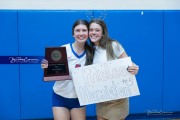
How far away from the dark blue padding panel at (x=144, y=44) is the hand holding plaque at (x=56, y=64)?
125cm

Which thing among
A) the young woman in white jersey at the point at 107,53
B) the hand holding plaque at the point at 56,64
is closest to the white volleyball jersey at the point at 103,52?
the young woman in white jersey at the point at 107,53

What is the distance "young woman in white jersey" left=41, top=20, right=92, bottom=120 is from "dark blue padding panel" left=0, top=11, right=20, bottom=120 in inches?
45.9

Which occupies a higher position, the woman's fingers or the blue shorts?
the woman's fingers

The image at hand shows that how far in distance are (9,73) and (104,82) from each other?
1.58 m

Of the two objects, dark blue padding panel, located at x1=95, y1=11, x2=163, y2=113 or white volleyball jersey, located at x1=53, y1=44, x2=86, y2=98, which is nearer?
white volleyball jersey, located at x1=53, y1=44, x2=86, y2=98

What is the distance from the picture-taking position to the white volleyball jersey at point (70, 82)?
2381 millimetres

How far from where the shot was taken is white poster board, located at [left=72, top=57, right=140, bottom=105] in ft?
7.61

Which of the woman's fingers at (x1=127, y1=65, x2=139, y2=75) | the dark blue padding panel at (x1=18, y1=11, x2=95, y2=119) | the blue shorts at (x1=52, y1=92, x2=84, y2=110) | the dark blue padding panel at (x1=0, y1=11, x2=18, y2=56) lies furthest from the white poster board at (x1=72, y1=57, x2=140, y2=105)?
the dark blue padding panel at (x1=0, y1=11, x2=18, y2=56)

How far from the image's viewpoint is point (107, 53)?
2.28 meters

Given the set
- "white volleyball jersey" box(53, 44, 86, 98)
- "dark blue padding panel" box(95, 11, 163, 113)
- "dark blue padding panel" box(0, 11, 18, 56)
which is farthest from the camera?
"dark blue padding panel" box(95, 11, 163, 113)

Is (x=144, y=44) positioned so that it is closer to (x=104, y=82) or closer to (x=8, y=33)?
(x=104, y=82)

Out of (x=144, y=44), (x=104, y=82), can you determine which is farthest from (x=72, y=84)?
(x=144, y=44)

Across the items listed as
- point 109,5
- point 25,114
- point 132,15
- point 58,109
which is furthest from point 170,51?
point 25,114

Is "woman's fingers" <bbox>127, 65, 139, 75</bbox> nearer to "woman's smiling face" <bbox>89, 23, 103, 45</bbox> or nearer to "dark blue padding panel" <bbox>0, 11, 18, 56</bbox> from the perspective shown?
"woman's smiling face" <bbox>89, 23, 103, 45</bbox>
